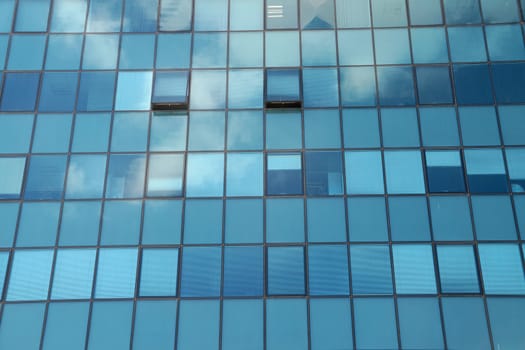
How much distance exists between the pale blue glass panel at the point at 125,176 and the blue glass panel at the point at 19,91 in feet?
15.4

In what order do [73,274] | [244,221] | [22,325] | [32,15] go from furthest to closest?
1. [32,15]
2. [244,221]
3. [73,274]
4. [22,325]

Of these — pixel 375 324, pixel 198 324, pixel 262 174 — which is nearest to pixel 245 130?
pixel 262 174

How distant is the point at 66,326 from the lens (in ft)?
66.5

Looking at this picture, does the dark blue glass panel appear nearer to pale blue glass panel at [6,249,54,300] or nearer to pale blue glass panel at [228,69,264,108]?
pale blue glass panel at [228,69,264,108]

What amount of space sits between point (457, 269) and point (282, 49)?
38.6ft

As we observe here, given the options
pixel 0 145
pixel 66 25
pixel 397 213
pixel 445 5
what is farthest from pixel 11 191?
pixel 445 5

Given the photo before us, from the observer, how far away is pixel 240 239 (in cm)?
2142

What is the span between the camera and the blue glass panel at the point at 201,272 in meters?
20.7

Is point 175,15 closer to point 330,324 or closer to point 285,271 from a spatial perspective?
point 285,271

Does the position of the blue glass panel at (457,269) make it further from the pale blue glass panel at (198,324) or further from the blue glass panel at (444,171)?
the pale blue glass panel at (198,324)

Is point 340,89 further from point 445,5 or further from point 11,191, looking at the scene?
point 11,191

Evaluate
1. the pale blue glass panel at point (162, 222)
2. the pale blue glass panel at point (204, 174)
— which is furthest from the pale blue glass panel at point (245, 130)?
the pale blue glass panel at point (162, 222)

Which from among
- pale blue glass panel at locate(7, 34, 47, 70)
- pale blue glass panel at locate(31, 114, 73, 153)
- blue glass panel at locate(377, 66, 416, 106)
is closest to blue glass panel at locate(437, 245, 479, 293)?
blue glass panel at locate(377, 66, 416, 106)

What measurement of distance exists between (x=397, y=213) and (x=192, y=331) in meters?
9.00
